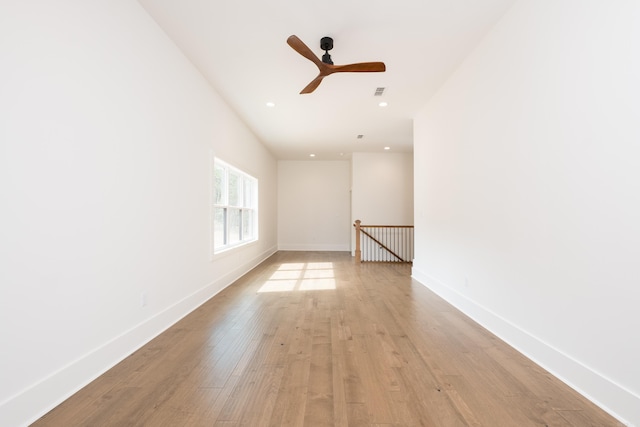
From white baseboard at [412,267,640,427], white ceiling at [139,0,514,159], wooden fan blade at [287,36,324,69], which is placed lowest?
white baseboard at [412,267,640,427]

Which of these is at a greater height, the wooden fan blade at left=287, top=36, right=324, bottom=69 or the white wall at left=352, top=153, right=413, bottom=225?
the wooden fan blade at left=287, top=36, right=324, bottom=69

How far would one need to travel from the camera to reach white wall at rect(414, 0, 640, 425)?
156 centimetres

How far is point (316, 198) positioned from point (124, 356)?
7.42 metres

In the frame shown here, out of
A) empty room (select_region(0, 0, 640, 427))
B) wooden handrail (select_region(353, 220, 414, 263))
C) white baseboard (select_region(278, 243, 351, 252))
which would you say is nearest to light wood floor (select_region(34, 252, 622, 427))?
empty room (select_region(0, 0, 640, 427))

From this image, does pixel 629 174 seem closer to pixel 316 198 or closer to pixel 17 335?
pixel 17 335

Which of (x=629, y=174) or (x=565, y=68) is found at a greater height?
(x=565, y=68)

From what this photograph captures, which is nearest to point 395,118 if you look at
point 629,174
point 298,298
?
point 298,298

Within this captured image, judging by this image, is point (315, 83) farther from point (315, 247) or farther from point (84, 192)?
point (315, 247)

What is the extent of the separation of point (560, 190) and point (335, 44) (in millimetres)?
2307

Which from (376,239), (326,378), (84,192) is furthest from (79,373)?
(376,239)

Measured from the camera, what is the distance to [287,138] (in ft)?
21.5

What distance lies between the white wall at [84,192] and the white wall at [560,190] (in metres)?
3.00

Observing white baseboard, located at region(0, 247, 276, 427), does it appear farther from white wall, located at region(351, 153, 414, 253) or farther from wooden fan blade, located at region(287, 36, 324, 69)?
white wall, located at region(351, 153, 414, 253)

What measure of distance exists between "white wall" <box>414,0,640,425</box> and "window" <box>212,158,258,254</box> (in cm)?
322
